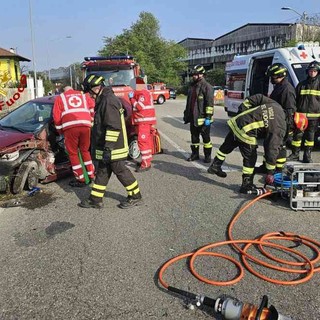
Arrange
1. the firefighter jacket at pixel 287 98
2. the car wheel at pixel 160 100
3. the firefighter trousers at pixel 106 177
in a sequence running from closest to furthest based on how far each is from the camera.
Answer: the firefighter trousers at pixel 106 177 < the firefighter jacket at pixel 287 98 < the car wheel at pixel 160 100

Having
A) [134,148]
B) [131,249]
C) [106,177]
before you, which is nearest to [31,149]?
[106,177]

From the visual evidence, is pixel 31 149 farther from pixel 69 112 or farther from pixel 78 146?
pixel 69 112

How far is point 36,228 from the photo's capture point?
4.74 metres

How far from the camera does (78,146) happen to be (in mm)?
6406

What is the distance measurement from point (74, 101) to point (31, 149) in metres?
1.01

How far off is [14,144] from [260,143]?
6.59 meters

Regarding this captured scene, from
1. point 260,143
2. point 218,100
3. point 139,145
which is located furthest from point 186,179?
point 218,100

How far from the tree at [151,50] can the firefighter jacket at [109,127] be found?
56292mm

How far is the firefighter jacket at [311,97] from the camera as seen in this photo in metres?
7.71

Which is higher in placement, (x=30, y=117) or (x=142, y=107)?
(x=142, y=107)

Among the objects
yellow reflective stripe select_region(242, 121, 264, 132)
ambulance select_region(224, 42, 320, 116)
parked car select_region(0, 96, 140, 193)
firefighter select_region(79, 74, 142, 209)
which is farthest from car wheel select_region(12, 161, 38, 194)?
ambulance select_region(224, 42, 320, 116)

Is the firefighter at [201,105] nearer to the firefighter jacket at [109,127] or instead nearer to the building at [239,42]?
the firefighter jacket at [109,127]

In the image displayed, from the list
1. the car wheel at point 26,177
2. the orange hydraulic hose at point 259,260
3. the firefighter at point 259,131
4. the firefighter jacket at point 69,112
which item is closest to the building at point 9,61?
the firefighter jacket at point 69,112

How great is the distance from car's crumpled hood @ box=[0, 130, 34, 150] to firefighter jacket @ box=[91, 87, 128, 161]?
4.62ft
